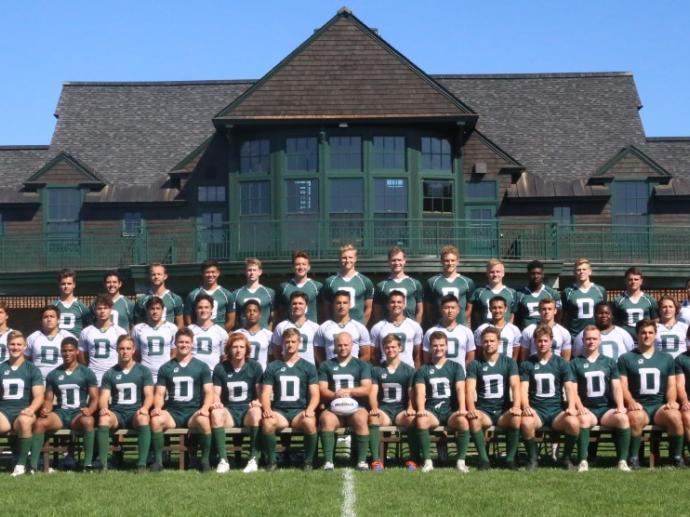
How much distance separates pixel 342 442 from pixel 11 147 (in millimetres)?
20743

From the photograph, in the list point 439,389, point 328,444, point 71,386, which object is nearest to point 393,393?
point 439,389

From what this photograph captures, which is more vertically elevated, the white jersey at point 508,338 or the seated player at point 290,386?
the white jersey at point 508,338

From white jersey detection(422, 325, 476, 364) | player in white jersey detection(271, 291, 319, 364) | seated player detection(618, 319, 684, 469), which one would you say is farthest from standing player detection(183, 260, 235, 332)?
seated player detection(618, 319, 684, 469)

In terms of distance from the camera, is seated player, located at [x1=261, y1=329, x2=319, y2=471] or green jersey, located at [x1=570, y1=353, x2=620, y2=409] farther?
green jersey, located at [x1=570, y1=353, x2=620, y2=409]

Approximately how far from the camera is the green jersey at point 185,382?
13047 millimetres

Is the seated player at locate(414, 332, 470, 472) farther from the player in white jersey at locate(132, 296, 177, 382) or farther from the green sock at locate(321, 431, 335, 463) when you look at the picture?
the player in white jersey at locate(132, 296, 177, 382)

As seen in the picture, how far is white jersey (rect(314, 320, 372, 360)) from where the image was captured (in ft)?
45.8

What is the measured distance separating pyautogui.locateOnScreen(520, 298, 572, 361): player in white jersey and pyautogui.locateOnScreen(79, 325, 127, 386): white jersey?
488 cm

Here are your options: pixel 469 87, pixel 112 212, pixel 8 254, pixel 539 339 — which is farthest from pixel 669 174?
pixel 539 339

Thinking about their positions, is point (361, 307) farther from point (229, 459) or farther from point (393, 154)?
point (393, 154)

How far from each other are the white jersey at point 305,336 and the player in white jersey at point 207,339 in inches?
24.3

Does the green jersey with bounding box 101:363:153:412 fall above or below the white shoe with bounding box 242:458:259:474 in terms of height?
above

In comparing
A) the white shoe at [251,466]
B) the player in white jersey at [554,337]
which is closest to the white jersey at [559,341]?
the player in white jersey at [554,337]

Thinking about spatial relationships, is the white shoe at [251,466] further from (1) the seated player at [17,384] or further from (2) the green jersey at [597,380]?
(2) the green jersey at [597,380]
